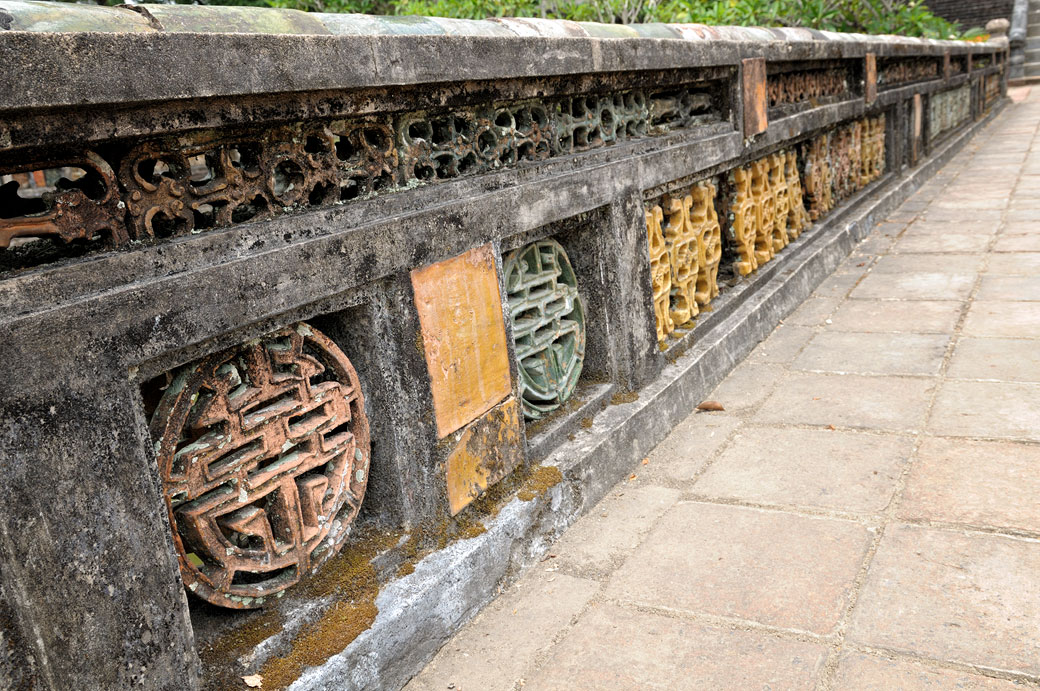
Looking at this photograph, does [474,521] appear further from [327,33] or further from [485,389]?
[327,33]

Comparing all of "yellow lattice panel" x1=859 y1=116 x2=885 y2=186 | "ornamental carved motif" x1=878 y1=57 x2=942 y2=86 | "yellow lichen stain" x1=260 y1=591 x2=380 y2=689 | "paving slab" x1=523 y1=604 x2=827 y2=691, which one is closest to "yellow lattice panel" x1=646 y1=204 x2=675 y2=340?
"paving slab" x1=523 y1=604 x2=827 y2=691

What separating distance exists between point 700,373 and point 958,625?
1662 mm

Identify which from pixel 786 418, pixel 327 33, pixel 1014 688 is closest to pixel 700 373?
pixel 786 418

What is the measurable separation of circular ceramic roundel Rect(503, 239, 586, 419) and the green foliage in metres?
4.33

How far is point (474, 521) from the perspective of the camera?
2.28 meters

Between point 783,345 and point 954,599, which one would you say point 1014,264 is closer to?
point 783,345

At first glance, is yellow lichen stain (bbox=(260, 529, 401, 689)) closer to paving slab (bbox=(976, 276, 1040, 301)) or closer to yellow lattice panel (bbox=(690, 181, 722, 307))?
yellow lattice panel (bbox=(690, 181, 722, 307))

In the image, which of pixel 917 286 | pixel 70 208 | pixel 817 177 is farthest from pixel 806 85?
pixel 70 208

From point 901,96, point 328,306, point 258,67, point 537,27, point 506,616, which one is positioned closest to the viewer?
point 258,67

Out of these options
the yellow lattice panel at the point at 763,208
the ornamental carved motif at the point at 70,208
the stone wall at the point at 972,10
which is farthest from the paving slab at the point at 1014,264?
the stone wall at the point at 972,10

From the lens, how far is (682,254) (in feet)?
11.8

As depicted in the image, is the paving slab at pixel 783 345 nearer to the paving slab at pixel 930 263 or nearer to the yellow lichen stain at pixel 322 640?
the paving slab at pixel 930 263

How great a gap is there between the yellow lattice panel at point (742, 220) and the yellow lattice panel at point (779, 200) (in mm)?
384

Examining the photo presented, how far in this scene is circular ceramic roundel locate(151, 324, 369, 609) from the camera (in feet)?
5.53
